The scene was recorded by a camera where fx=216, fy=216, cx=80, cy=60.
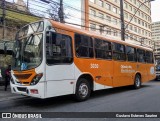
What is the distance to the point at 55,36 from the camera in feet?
26.7

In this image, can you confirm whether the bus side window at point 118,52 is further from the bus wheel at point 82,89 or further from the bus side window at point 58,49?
the bus side window at point 58,49

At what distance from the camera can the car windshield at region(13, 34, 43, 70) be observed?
778 centimetres

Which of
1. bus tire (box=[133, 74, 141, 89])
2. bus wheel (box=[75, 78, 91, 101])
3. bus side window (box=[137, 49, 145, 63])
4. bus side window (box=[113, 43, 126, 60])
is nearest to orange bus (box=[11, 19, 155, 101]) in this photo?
bus wheel (box=[75, 78, 91, 101])

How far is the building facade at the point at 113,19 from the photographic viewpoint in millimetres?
42250

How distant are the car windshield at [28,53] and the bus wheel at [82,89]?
7.12ft

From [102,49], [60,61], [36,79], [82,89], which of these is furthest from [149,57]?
[36,79]

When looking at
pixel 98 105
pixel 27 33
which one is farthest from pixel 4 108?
pixel 98 105

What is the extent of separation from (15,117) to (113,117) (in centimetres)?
302

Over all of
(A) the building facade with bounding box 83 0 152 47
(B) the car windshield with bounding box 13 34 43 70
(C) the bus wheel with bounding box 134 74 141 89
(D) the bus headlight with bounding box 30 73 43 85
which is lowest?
(C) the bus wheel with bounding box 134 74 141 89

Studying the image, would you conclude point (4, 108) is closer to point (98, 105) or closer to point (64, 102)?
point (64, 102)

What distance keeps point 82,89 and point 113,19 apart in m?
42.0

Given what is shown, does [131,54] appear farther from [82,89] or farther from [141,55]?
[82,89]

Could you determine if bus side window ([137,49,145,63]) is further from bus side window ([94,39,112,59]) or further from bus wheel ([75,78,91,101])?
bus wheel ([75,78,91,101])

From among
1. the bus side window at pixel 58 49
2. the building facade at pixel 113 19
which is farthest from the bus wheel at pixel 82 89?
the building facade at pixel 113 19
